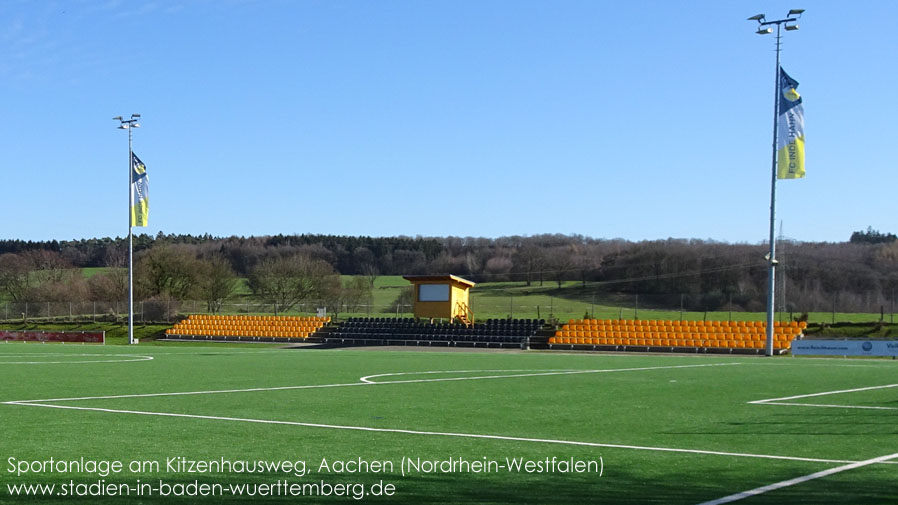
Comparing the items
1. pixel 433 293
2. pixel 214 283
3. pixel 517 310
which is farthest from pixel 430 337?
pixel 214 283

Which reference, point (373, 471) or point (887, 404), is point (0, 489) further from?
point (887, 404)

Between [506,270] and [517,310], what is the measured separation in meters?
50.8

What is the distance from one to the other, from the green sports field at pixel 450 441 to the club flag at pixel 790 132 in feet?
59.0

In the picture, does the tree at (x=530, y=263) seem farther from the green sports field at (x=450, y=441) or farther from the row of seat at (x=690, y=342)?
the green sports field at (x=450, y=441)

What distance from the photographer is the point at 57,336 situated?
54969 millimetres

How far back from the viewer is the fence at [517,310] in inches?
2178

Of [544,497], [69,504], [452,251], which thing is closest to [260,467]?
[69,504]

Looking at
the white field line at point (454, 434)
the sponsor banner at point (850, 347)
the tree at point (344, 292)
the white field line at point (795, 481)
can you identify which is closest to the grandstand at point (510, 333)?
the sponsor banner at point (850, 347)

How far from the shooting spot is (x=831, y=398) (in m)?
15.7

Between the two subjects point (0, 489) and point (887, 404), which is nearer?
point (0, 489)

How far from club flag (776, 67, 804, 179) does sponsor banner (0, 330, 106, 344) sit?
127 feet

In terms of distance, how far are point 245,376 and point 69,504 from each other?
14.8 metres

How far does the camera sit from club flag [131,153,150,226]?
48.7 m

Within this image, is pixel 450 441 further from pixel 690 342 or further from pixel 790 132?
pixel 690 342
